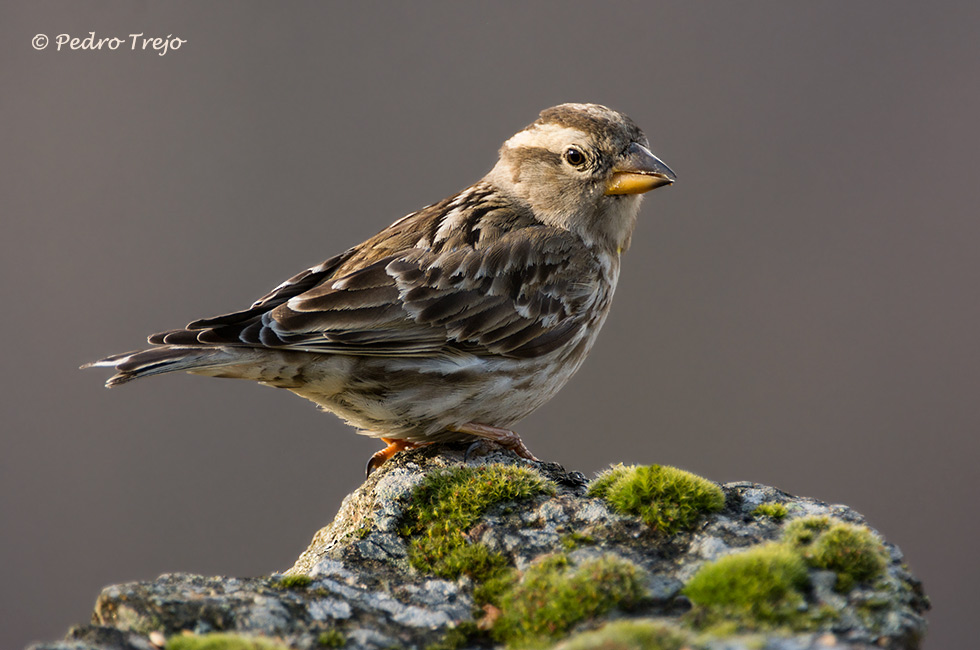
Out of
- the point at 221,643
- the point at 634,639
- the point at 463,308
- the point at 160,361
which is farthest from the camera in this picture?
the point at 463,308

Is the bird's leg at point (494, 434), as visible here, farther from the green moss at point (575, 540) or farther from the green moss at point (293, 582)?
the green moss at point (293, 582)

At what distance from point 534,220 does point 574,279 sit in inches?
23.1

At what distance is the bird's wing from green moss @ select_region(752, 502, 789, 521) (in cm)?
218

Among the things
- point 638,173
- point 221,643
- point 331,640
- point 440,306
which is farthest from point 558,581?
point 638,173

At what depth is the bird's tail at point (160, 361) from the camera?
5363mm

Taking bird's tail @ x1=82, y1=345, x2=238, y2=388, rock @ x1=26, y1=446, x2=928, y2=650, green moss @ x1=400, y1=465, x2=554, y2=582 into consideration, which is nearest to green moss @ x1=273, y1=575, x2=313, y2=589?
rock @ x1=26, y1=446, x2=928, y2=650

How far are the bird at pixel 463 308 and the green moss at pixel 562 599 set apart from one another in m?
2.22

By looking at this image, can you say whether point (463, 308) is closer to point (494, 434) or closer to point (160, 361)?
point (494, 434)

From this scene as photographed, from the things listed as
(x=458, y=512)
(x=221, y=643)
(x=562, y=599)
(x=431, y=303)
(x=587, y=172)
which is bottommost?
(x=221, y=643)

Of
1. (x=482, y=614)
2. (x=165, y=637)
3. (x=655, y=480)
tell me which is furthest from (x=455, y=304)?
(x=165, y=637)

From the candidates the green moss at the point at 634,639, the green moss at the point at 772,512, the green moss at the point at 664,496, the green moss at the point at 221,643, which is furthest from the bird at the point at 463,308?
the green moss at the point at 634,639

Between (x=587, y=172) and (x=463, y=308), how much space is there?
4.90 feet

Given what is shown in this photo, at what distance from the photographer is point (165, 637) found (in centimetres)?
373

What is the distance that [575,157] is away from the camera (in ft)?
22.7
